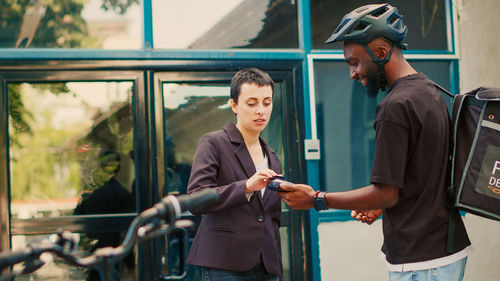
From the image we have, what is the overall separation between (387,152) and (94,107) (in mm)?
2641

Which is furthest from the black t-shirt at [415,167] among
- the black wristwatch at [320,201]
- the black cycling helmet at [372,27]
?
the black wristwatch at [320,201]

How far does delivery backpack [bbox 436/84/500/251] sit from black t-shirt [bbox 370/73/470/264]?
2.2 inches

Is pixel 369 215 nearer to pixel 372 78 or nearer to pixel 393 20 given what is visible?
pixel 372 78

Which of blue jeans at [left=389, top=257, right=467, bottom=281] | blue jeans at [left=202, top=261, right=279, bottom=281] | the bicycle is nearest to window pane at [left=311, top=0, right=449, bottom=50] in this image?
blue jeans at [left=202, top=261, right=279, bottom=281]

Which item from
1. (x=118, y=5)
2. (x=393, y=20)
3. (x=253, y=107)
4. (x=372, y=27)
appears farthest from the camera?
(x=118, y=5)

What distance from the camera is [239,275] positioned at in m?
2.59

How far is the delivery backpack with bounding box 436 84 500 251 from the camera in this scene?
2094 mm

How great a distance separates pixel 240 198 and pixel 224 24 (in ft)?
6.89

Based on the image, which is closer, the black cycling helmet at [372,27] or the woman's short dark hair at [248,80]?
the black cycling helmet at [372,27]

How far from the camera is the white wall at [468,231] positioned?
411 cm

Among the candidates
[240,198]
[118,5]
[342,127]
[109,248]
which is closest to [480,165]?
[240,198]

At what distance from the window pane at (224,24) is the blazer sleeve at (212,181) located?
1575mm

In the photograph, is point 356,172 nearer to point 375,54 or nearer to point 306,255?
point 306,255

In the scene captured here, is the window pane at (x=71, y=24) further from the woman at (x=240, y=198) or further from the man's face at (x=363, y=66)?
the man's face at (x=363, y=66)
